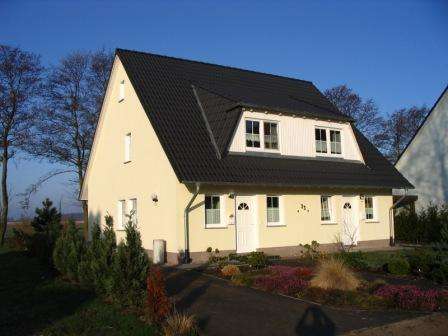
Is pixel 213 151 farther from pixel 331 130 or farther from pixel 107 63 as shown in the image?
pixel 107 63

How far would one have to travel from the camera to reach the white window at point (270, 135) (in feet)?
66.0

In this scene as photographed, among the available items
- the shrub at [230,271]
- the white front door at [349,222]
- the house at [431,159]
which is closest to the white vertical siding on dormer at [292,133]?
the white front door at [349,222]

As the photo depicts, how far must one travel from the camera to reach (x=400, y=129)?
54.6 m

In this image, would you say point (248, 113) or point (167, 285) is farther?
point (248, 113)

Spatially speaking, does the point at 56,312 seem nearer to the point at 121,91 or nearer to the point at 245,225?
the point at 245,225

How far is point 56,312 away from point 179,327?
10.5 feet

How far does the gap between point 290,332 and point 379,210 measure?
53.6 feet

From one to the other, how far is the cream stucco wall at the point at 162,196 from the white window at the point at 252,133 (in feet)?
5.99

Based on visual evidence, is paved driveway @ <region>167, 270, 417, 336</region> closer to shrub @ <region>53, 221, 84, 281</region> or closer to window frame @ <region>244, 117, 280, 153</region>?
shrub @ <region>53, 221, 84, 281</region>

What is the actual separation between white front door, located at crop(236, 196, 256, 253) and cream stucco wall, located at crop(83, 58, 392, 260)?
240 mm

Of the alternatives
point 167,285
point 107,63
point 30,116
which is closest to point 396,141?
point 107,63

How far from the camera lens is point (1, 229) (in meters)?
31.5

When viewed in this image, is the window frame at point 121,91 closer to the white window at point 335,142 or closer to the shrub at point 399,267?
the white window at point 335,142

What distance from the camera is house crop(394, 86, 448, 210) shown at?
27875 millimetres
